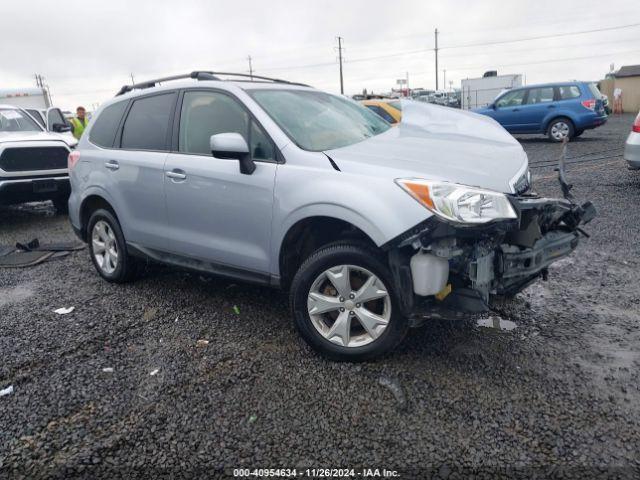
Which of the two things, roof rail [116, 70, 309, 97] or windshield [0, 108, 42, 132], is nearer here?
roof rail [116, 70, 309, 97]

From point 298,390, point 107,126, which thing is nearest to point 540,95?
point 107,126

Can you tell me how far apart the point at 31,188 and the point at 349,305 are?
6615 millimetres

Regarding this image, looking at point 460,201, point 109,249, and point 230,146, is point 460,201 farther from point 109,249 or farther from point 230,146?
point 109,249

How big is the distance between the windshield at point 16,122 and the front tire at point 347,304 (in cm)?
798

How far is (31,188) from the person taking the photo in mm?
7961

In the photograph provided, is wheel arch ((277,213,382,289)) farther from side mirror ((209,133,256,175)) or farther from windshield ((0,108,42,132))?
windshield ((0,108,42,132))

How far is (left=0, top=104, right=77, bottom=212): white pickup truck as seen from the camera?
7.86 m

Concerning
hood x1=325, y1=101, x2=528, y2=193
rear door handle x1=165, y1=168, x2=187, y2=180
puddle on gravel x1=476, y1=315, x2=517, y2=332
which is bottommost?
puddle on gravel x1=476, y1=315, x2=517, y2=332

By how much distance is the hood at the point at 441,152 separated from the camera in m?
3.12

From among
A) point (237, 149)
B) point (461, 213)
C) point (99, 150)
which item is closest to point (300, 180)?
point (237, 149)

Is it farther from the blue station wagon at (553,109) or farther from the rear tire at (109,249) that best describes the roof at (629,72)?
the rear tire at (109,249)

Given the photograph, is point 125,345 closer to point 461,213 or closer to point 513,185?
point 461,213

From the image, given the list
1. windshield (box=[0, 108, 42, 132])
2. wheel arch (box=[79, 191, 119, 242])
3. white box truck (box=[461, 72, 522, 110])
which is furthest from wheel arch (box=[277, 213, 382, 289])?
white box truck (box=[461, 72, 522, 110])

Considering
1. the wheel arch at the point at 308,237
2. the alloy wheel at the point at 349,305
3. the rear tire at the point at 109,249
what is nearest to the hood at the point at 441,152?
the wheel arch at the point at 308,237
